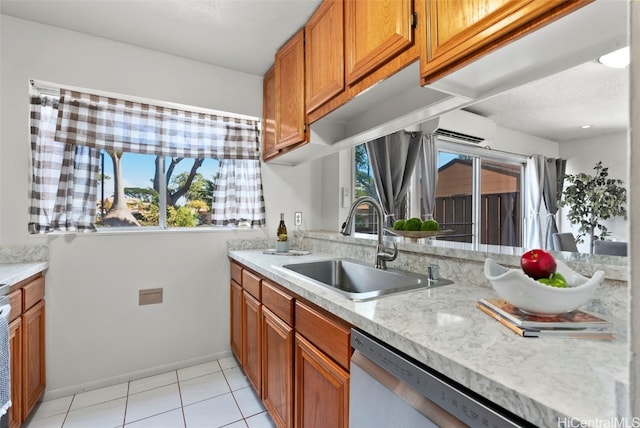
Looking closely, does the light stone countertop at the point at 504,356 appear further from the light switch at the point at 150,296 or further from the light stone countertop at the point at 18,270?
the light switch at the point at 150,296

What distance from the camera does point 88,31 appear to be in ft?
6.61

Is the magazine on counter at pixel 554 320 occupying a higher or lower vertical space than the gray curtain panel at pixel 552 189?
lower

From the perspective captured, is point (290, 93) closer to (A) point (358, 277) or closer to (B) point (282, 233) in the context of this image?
(B) point (282, 233)

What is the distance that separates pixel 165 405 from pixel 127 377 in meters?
0.49

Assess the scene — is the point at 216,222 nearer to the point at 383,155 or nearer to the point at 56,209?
the point at 56,209

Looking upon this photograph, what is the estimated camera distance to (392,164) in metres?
2.74

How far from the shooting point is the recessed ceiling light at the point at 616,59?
37.7 inches

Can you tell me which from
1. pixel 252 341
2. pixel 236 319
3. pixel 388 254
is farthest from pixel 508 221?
pixel 236 319

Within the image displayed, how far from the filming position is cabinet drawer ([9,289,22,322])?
1.49 m

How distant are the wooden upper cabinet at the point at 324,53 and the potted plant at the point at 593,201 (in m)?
1.15

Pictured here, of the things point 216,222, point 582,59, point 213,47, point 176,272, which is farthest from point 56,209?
point 582,59

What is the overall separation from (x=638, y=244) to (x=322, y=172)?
257cm


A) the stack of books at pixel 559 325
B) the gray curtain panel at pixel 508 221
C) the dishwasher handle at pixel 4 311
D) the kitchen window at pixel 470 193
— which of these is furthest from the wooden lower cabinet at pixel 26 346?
the gray curtain panel at pixel 508 221

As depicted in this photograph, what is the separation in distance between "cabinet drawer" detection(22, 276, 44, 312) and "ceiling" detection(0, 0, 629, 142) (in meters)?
1.64
